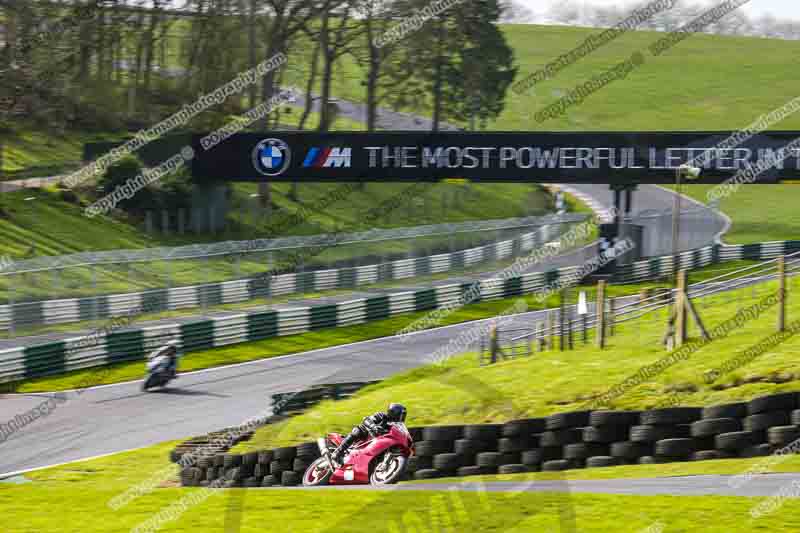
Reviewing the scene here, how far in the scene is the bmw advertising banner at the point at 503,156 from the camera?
109 ft

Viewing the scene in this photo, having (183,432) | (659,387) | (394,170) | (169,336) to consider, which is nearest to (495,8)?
(394,170)

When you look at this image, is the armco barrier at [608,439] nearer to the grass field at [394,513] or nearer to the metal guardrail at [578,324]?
the grass field at [394,513]

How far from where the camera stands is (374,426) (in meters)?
12.6

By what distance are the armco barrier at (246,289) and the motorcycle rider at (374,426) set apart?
15112 mm

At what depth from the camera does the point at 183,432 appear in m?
18.8

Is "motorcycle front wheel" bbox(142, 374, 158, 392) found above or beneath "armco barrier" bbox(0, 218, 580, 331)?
beneath

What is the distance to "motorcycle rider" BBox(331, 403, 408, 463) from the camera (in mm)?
12484

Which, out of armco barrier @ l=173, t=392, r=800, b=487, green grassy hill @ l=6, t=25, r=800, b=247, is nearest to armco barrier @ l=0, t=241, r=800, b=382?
armco barrier @ l=173, t=392, r=800, b=487

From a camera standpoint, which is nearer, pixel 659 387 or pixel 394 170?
pixel 659 387

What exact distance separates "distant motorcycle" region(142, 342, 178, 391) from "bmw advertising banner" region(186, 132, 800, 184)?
1441cm

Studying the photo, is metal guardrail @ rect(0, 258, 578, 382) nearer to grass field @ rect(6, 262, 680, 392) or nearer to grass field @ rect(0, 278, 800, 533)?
grass field @ rect(6, 262, 680, 392)

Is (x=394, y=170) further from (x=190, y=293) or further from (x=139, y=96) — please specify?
(x=139, y=96)

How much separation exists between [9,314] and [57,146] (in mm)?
21361

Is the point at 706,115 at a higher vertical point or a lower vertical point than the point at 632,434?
higher
